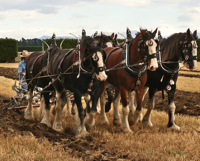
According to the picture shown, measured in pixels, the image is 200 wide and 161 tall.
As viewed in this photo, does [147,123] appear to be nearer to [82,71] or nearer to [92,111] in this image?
[92,111]

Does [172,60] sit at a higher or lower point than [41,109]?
higher

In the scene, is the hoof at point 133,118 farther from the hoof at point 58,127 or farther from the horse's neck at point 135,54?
the hoof at point 58,127

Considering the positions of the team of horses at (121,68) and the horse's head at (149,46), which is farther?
the team of horses at (121,68)

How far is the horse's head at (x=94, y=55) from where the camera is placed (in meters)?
5.35

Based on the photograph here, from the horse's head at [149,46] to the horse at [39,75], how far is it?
274cm

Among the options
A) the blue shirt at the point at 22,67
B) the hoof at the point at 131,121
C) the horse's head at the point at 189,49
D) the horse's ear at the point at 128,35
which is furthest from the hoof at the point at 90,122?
the blue shirt at the point at 22,67

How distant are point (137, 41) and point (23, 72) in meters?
4.30

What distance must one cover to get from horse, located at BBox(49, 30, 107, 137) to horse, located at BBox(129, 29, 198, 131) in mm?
1416

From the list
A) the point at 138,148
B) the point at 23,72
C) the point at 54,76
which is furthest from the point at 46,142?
the point at 23,72

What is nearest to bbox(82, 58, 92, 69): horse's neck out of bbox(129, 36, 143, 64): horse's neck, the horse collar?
the horse collar

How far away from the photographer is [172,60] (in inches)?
254

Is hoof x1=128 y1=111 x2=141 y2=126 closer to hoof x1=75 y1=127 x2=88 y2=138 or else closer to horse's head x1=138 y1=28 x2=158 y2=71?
hoof x1=75 y1=127 x2=88 y2=138

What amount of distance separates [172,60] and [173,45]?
0.35 m

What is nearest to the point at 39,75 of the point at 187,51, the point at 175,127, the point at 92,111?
the point at 92,111
